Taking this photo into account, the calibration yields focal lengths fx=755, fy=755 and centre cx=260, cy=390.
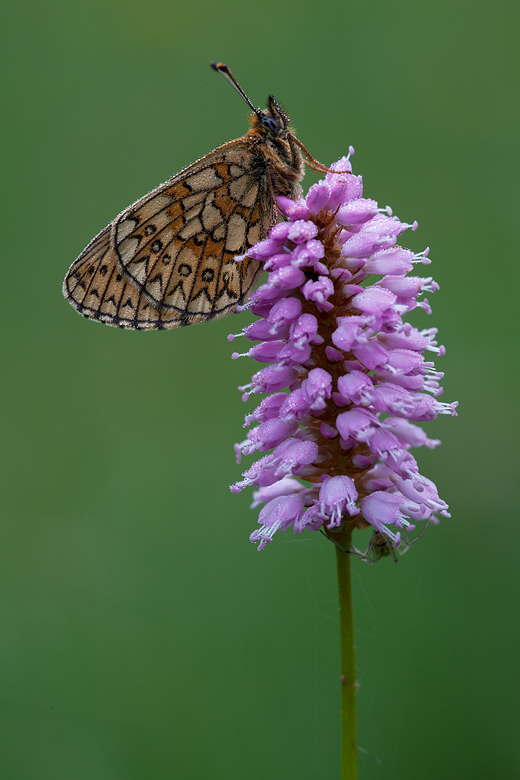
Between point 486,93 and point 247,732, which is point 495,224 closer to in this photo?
point 486,93

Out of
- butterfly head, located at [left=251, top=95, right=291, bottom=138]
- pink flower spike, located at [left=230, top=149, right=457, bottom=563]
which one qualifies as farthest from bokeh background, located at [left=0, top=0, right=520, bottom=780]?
butterfly head, located at [left=251, top=95, right=291, bottom=138]

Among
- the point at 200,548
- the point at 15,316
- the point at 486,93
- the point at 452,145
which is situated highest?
the point at 486,93

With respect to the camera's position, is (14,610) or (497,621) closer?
(497,621)

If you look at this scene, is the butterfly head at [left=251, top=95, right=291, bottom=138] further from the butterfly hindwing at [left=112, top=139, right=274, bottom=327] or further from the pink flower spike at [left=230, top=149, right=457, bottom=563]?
the pink flower spike at [left=230, top=149, right=457, bottom=563]

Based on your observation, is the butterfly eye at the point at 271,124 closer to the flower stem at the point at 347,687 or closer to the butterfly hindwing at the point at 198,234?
the butterfly hindwing at the point at 198,234

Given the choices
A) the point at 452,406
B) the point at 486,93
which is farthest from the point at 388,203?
the point at 452,406

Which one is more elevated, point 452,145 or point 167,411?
point 452,145
